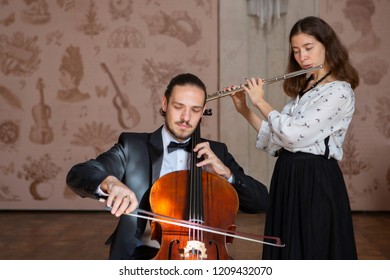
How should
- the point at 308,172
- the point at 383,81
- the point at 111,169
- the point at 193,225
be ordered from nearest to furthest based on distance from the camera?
the point at 193,225 < the point at 111,169 < the point at 308,172 < the point at 383,81

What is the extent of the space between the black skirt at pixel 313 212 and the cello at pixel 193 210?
1.36 ft

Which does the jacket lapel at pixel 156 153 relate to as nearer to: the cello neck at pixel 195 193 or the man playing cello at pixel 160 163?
the man playing cello at pixel 160 163

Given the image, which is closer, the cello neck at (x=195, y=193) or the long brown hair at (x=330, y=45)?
the cello neck at (x=195, y=193)

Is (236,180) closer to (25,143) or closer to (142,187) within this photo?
(142,187)

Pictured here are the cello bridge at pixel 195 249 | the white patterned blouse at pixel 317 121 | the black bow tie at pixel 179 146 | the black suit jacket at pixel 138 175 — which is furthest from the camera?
the white patterned blouse at pixel 317 121

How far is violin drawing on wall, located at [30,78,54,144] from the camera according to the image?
17.3 feet

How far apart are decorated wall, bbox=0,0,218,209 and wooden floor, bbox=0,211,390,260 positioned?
14.9 inches

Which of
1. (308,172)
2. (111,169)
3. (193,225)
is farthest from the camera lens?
(308,172)

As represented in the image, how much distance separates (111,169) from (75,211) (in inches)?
148

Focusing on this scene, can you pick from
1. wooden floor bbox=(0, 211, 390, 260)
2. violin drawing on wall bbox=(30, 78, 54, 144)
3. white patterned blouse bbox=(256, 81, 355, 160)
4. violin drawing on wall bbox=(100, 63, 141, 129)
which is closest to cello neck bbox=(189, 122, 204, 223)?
white patterned blouse bbox=(256, 81, 355, 160)

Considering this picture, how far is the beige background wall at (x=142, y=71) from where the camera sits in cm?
515

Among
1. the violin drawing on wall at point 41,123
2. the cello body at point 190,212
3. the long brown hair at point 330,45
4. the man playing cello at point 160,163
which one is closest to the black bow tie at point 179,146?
the man playing cello at point 160,163
